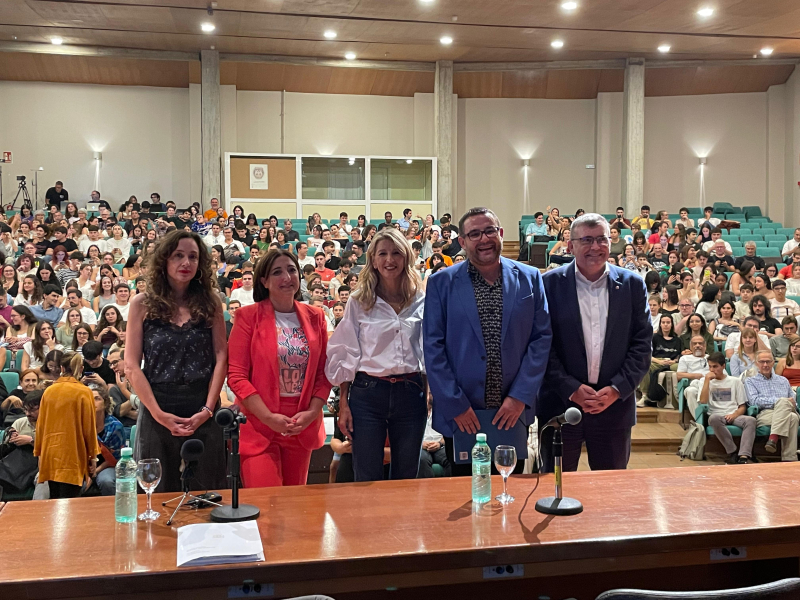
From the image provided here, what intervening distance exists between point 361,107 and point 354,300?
14447 millimetres

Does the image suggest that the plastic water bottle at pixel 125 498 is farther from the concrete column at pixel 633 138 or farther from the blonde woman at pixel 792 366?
the concrete column at pixel 633 138

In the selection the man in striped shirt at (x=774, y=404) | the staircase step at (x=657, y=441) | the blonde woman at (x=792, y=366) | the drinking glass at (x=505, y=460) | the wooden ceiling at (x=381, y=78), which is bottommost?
the staircase step at (x=657, y=441)

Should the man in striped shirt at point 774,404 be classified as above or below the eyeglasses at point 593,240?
below

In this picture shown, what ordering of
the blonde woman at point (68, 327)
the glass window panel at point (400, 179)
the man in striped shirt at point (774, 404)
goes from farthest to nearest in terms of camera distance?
the glass window panel at point (400, 179)
the blonde woman at point (68, 327)
the man in striped shirt at point (774, 404)

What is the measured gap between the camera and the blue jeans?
2754mm

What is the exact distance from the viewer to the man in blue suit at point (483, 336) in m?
2.74

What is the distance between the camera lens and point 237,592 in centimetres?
177

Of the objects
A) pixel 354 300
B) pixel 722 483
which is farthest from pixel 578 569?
pixel 354 300

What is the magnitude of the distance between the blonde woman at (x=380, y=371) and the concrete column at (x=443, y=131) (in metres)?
12.9

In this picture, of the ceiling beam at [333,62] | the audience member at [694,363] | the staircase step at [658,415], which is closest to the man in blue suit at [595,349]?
the audience member at [694,363]

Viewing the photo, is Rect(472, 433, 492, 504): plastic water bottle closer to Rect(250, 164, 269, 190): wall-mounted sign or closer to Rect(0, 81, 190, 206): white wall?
Rect(250, 164, 269, 190): wall-mounted sign

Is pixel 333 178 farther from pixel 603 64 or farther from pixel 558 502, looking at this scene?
pixel 558 502

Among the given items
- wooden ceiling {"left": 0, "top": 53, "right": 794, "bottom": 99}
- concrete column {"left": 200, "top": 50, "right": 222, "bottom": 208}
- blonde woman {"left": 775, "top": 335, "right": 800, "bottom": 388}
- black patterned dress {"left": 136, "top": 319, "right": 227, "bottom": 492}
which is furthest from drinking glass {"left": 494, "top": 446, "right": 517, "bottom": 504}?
wooden ceiling {"left": 0, "top": 53, "right": 794, "bottom": 99}

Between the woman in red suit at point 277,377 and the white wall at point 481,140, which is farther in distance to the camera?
the white wall at point 481,140
